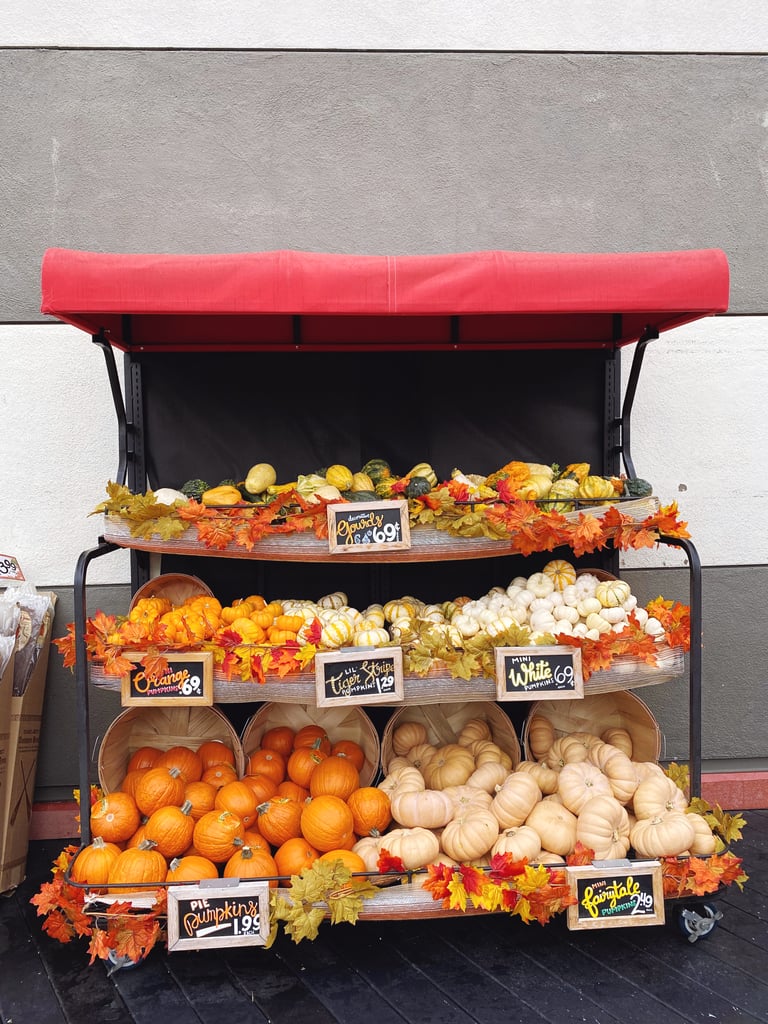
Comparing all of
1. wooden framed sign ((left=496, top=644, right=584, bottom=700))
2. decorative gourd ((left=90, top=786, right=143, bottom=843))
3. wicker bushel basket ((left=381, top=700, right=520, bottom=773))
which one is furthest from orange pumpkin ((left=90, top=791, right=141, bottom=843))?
wooden framed sign ((left=496, top=644, right=584, bottom=700))

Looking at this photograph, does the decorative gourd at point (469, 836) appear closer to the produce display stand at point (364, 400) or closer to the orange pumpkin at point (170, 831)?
the orange pumpkin at point (170, 831)

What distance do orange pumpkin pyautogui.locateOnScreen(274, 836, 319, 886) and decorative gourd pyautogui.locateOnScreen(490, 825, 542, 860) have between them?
0.68 metres

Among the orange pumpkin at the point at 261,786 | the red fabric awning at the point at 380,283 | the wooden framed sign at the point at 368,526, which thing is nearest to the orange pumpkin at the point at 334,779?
the orange pumpkin at the point at 261,786

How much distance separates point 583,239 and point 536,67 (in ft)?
3.08

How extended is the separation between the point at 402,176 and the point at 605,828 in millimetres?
3245

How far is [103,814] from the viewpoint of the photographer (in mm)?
2742

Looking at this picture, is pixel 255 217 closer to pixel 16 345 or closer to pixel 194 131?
pixel 194 131

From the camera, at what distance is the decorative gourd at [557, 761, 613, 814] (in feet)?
9.07

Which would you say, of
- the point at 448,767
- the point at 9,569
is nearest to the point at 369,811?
the point at 448,767

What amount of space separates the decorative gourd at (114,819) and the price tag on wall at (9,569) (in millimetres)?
1372

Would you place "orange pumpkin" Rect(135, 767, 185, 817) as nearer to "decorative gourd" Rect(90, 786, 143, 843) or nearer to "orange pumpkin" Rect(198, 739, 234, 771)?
"decorative gourd" Rect(90, 786, 143, 843)

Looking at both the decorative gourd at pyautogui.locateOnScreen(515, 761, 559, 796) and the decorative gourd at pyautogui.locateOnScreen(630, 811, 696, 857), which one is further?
the decorative gourd at pyautogui.locateOnScreen(515, 761, 559, 796)

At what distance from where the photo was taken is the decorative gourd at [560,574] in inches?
121

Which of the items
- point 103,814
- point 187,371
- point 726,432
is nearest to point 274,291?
point 187,371
